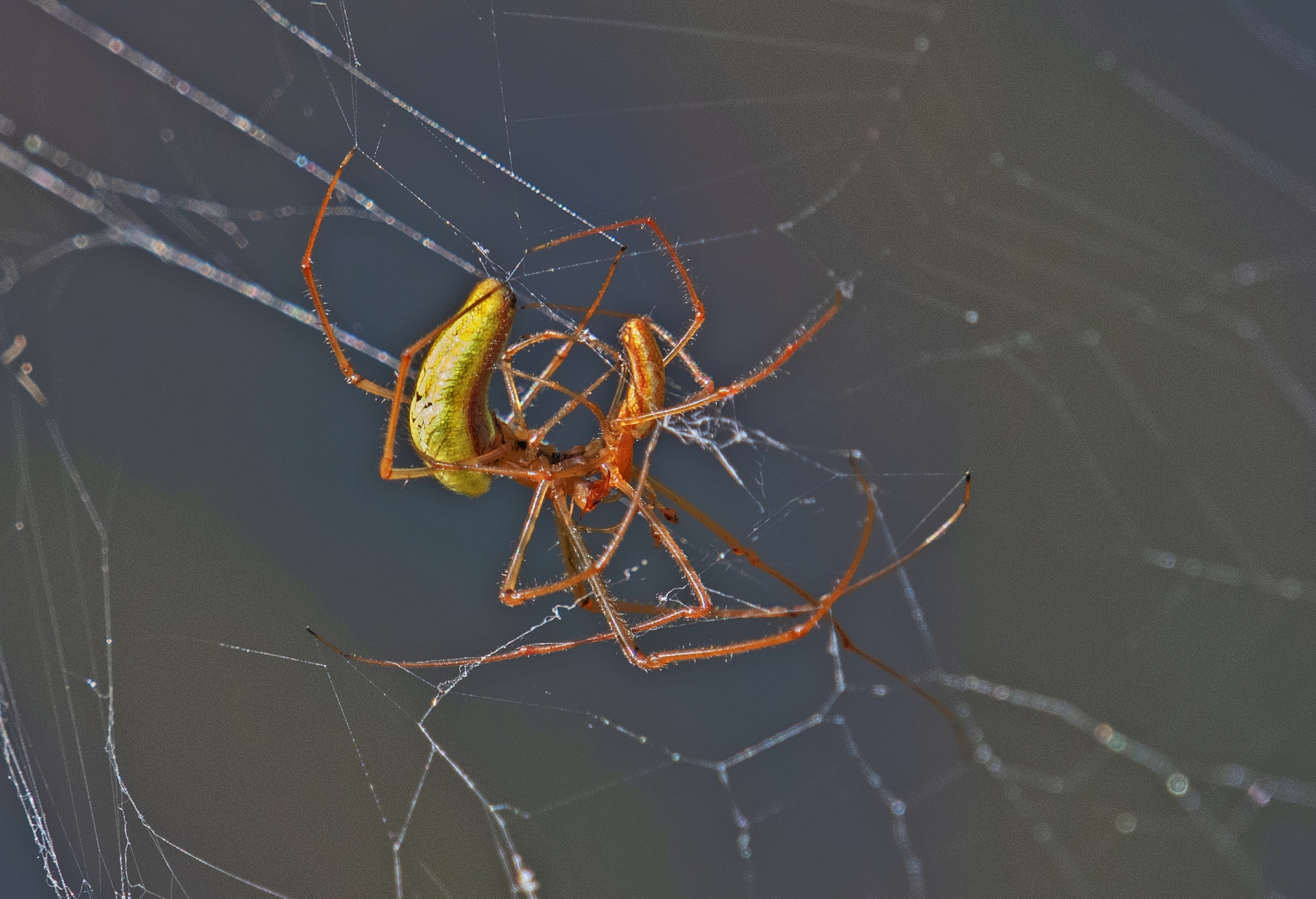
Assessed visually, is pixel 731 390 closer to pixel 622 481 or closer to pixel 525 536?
pixel 622 481

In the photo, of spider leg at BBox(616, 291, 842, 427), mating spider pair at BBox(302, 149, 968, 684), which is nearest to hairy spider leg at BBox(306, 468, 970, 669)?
mating spider pair at BBox(302, 149, 968, 684)

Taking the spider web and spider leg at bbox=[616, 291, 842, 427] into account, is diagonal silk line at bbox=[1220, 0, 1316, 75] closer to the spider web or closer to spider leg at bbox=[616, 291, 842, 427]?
the spider web

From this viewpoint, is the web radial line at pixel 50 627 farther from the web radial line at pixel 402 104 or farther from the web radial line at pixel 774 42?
the web radial line at pixel 774 42

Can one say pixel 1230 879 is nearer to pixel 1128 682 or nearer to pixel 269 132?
pixel 1128 682

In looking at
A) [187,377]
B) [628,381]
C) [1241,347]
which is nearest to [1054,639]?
[1241,347]

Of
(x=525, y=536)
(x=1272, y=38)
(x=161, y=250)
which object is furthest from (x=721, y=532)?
(x=1272, y=38)

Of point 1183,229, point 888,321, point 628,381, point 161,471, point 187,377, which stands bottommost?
point 161,471

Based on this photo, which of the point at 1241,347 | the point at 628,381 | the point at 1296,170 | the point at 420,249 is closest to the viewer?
the point at 628,381
